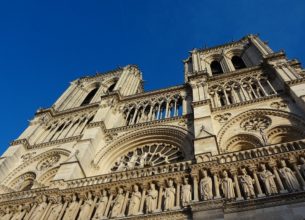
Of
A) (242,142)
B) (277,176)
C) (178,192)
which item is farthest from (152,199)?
(242,142)

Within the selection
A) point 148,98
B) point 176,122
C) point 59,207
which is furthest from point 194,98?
point 59,207

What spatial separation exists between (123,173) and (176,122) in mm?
5084

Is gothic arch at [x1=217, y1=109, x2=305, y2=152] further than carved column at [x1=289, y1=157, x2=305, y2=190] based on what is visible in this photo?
Yes

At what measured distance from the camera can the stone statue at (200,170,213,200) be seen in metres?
8.37

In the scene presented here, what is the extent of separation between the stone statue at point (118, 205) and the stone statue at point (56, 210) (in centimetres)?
194

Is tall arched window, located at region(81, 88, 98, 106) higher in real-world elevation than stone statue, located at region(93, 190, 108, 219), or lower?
higher

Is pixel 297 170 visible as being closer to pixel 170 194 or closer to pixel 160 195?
pixel 170 194

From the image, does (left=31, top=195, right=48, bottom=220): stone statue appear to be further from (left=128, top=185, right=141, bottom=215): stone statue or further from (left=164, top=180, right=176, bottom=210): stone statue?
(left=164, top=180, right=176, bottom=210): stone statue

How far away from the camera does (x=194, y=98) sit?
15.7m

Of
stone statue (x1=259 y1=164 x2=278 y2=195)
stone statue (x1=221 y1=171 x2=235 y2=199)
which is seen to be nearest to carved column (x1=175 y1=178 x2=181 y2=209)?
stone statue (x1=221 y1=171 x2=235 y2=199)

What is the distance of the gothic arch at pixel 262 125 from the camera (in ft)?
40.6

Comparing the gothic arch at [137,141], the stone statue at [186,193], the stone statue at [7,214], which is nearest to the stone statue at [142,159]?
the gothic arch at [137,141]

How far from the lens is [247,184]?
8461mm

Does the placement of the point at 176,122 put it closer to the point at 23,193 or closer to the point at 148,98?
the point at 148,98
